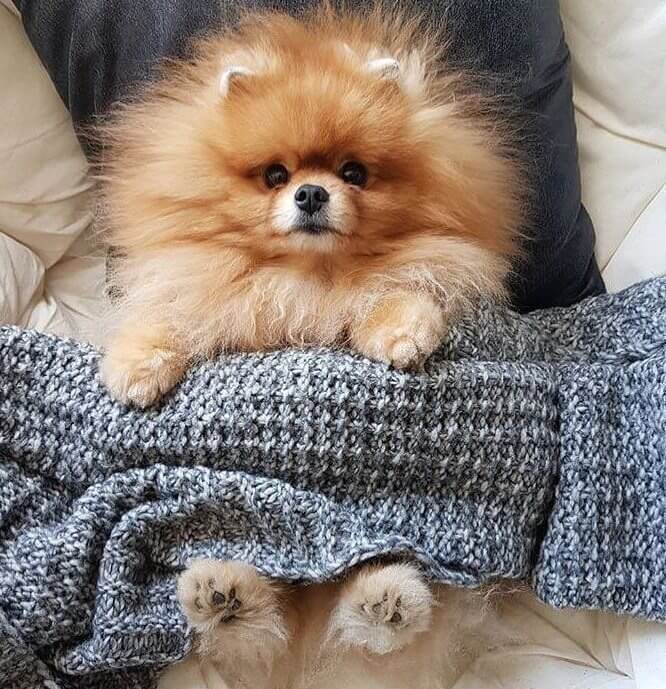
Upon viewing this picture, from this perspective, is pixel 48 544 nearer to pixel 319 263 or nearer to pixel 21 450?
pixel 21 450

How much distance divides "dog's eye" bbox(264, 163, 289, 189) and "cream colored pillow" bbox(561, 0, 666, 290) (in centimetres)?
69

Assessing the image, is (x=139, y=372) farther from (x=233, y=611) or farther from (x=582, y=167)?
(x=582, y=167)

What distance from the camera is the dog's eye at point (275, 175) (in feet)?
4.24

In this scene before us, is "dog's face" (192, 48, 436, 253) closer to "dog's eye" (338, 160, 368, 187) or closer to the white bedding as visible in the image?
"dog's eye" (338, 160, 368, 187)

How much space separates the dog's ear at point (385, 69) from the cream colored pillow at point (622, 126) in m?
0.53

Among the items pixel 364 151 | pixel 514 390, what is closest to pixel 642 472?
pixel 514 390

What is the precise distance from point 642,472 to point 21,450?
920 millimetres

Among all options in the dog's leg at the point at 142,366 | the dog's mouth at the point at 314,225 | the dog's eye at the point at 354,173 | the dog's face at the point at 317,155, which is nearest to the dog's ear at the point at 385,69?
the dog's face at the point at 317,155

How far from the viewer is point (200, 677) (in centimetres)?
127

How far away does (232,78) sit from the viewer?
1295 millimetres

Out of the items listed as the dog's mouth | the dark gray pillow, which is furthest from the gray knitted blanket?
the dark gray pillow

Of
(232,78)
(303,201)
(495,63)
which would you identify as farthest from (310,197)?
(495,63)

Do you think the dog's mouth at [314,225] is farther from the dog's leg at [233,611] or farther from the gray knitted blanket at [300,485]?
the dog's leg at [233,611]

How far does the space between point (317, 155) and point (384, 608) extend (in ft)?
2.08
